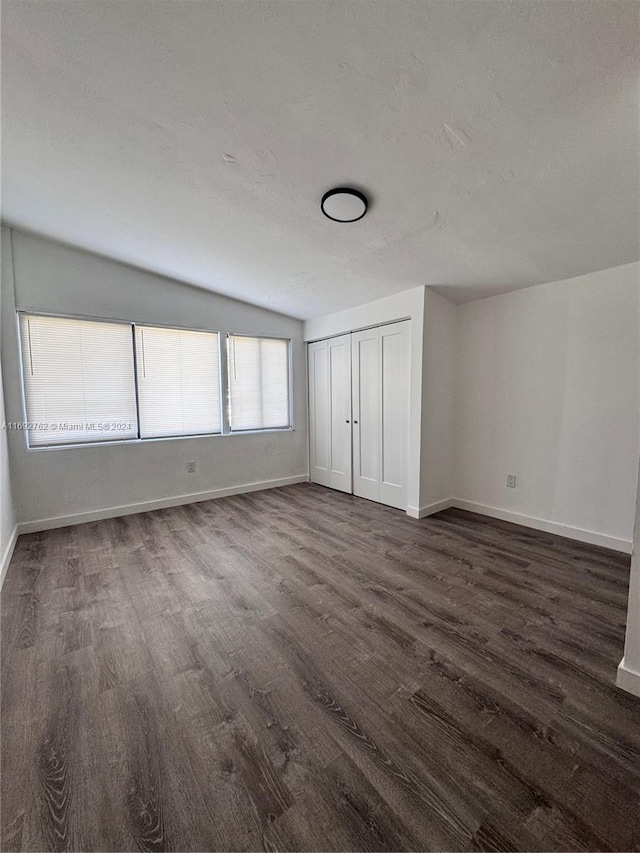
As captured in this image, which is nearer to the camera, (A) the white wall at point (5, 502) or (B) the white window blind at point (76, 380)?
(A) the white wall at point (5, 502)

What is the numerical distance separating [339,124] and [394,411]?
2475 millimetres

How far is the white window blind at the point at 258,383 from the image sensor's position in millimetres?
4250

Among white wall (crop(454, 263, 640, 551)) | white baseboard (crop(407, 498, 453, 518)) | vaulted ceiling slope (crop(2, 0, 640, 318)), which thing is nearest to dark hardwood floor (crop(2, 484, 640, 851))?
white wall (crop(454, 263, 640, 551))

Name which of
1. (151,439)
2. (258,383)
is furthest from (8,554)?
(258,383)

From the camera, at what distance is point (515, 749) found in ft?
3.78

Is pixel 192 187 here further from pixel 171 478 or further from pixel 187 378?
pixel 171 478

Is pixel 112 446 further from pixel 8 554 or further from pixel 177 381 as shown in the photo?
pixel 8 554

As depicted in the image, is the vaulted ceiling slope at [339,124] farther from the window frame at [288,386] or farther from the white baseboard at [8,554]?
the white baseboard at [8,554]

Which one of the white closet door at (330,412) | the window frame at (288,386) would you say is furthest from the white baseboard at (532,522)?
the window frame at (288,386)

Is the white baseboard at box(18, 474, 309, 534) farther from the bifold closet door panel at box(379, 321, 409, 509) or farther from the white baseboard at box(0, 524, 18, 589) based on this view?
the bifold closet door panel at box(379, 321, 409, 509)

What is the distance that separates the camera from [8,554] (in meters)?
2.55

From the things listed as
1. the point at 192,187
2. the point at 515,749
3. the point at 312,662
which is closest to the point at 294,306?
the point at 192,187

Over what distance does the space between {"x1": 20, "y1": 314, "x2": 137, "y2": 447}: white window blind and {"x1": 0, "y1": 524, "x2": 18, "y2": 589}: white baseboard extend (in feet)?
2.60

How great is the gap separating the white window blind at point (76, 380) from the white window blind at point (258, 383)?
1.14 m
